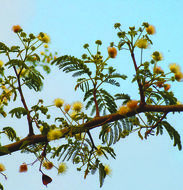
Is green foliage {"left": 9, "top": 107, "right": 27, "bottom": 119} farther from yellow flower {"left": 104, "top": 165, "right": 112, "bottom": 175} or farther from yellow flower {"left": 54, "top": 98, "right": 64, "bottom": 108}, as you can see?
yellow flower {"left": 104, "top": 165, "right": 112, "bottom": 175}

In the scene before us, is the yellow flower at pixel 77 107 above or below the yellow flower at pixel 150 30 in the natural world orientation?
below

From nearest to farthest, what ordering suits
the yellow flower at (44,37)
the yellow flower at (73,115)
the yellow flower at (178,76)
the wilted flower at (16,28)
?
1. the yellow flower at (178,76)
2. the yellow flower at (73,115)
3. the wilted flower at (16,28)
4. the yellow flower at (44,37)

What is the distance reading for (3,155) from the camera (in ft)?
7.49

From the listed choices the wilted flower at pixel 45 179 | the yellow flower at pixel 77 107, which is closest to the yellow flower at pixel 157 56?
the yellow flower at pixel 77 107

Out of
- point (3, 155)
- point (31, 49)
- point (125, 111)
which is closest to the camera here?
point (125, 111)

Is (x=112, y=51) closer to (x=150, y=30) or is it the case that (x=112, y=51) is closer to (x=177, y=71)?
(x=150, y=30)

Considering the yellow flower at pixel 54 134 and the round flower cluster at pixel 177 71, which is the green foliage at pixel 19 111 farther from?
the round flower cluster at pixel 177 71

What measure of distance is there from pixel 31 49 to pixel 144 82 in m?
1.11

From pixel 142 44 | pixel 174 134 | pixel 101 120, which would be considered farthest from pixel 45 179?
pixel 142 44

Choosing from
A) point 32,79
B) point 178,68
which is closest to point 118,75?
point 178,68

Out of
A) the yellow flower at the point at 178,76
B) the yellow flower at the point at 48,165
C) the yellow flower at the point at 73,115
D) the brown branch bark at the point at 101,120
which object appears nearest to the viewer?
the brown branch bark at the point at 101,120

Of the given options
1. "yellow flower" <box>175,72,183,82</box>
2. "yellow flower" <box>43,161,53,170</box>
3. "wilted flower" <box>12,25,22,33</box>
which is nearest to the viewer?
"yellow flower" <box>175,72,183,82</box>

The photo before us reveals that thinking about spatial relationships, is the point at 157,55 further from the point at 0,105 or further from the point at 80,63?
the point at 0,105

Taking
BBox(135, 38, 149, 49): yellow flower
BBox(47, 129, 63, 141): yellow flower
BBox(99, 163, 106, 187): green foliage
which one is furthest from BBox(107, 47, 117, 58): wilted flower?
BBox(99, 163, 106, 187): green foliage
